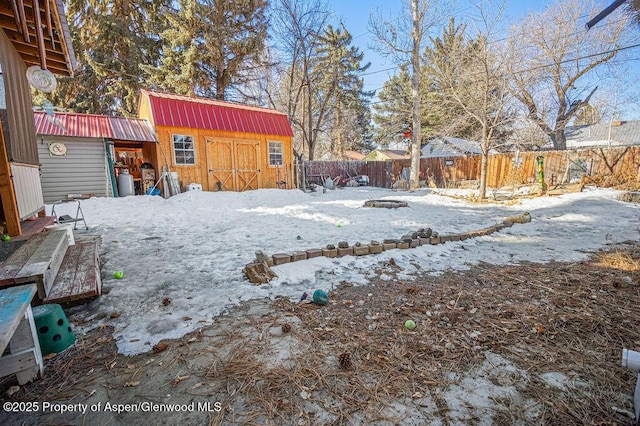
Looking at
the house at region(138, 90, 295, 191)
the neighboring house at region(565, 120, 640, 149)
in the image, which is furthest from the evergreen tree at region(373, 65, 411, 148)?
the house at region(138, 90, 295, 191)

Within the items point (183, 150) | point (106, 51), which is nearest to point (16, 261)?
point (183, 150)

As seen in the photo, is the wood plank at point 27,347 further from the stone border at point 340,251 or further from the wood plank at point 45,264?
the stone border at point 340,251

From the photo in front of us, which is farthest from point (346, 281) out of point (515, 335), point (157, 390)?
point (157, 390)

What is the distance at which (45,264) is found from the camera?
2355mm

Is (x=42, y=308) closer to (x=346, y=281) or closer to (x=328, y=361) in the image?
(x=328, y=361)

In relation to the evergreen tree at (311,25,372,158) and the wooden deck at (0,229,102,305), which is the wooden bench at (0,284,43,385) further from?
the evergreen tree at (311,25,372,158)

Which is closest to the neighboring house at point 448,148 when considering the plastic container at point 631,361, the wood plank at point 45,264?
the plastic container at point 631,361

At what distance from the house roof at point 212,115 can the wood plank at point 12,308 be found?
32.5ft

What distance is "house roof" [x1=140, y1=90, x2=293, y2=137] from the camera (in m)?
10.5

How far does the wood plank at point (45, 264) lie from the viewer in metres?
2.15

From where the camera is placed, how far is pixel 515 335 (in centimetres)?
211

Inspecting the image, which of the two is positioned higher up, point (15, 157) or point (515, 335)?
point (15, 157)

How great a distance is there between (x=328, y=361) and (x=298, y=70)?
20243mm

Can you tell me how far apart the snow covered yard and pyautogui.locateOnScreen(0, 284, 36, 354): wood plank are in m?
0.48
